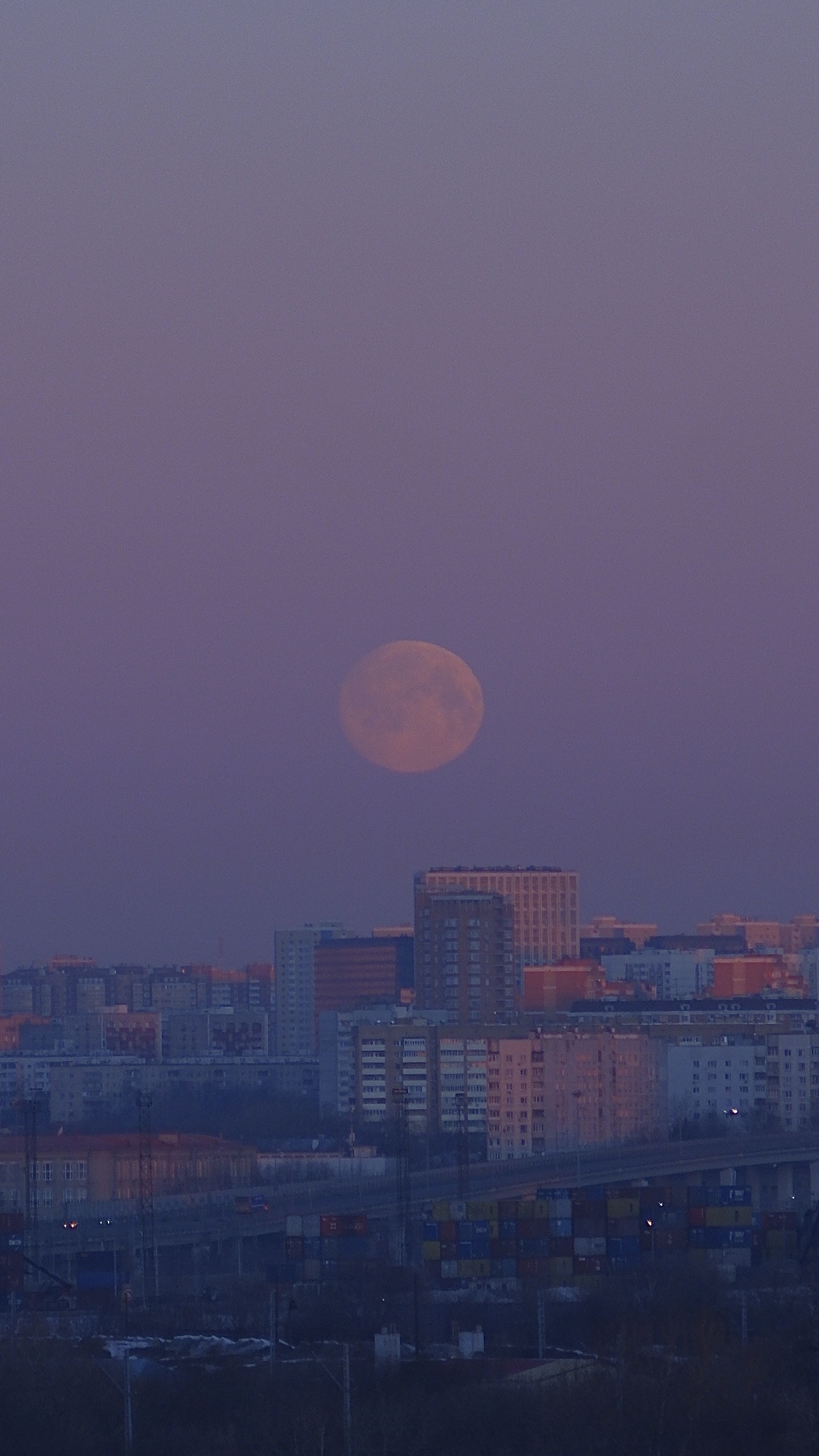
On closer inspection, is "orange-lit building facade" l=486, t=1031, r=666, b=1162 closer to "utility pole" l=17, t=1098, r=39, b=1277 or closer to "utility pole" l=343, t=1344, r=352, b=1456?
"utility pole" l=17, t=1098, r=39, b=1277

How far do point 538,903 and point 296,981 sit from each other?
21.8 ft

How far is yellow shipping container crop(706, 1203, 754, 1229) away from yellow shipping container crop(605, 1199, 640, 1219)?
0.51m

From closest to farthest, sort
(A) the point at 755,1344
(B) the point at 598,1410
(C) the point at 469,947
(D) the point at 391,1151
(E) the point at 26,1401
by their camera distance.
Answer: (B) the point at 598,1410
(E) the point at 26,1401
(A) the point at 755,1344
(D) the point at 391,1151
(C) the point at 469,947

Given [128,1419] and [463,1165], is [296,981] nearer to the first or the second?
[463,1165]

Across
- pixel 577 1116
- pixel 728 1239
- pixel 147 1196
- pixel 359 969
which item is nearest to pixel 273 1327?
pixel 728 1239

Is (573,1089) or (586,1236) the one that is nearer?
(586,1236)

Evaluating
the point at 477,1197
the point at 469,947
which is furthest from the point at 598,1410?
the point at 469,947

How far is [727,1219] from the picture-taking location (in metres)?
19.3

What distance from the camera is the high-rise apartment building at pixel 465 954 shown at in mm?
52250

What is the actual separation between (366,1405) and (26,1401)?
1528mm

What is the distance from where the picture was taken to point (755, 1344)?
1345 cm

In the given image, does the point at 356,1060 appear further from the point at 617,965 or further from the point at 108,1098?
the point at 617,965

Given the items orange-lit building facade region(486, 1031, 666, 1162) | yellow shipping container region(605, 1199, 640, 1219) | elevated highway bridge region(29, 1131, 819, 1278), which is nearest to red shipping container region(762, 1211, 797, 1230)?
yellow shipping container region(605, 1199, 640, 1219)

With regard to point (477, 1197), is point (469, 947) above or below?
above
